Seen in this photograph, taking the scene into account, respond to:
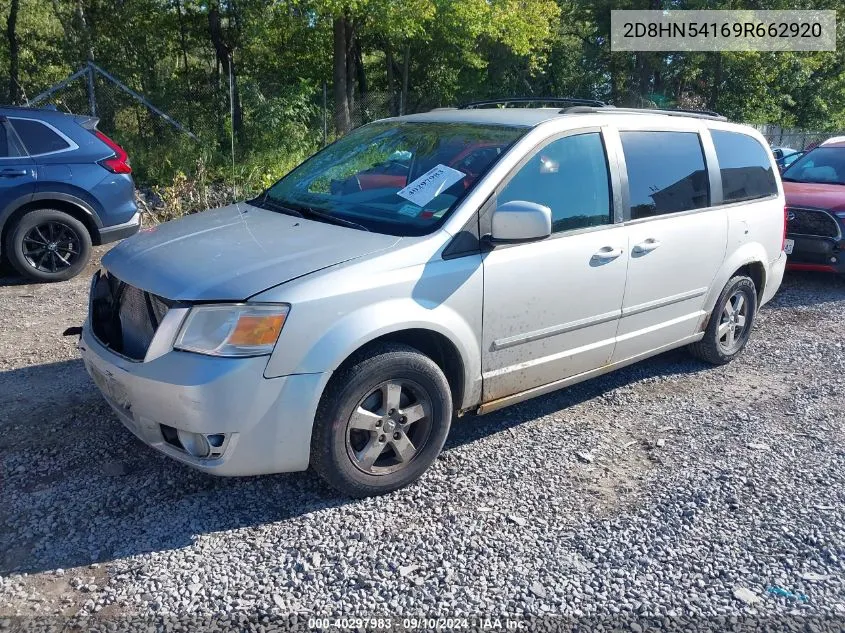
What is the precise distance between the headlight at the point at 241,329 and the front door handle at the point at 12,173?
5.29 m

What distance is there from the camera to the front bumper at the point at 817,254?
8.12 metres

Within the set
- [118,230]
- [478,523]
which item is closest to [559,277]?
[478,523]

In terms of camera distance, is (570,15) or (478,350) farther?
(570,15)

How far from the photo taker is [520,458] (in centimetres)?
402

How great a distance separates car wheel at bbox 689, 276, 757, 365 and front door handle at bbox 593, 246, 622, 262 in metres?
1.49

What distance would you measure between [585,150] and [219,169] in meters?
9.11

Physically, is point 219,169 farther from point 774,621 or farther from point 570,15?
point 570,15

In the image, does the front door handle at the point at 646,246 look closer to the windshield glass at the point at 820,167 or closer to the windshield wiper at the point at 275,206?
the windshield wiper at the point at 275,206

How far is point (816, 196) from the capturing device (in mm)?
8445

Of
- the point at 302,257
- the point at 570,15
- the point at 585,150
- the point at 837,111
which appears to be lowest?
the point at 837,111

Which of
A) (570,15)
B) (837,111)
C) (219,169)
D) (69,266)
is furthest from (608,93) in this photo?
(69,266)

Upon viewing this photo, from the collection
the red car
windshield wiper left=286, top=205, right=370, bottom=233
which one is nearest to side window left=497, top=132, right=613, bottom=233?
windshield wiper left=286, top=205, right=370, bottom=233

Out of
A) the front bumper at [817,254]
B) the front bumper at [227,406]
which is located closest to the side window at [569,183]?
the front bumper at [227,406]

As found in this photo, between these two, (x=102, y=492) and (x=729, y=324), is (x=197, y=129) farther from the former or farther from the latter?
(x=102, y=492)
